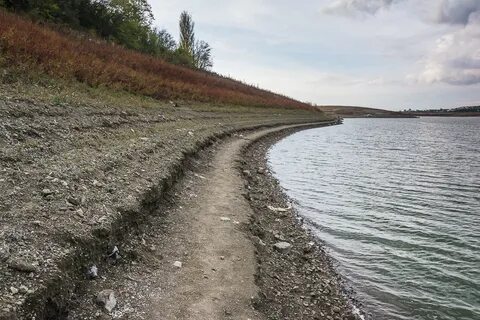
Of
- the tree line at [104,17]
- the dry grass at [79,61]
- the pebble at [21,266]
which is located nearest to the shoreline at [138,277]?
the pebble at [21,266]

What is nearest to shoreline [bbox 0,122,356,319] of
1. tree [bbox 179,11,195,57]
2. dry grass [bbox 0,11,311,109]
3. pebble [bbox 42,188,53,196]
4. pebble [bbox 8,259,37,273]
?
pebble [bbox 8,259,37,273]

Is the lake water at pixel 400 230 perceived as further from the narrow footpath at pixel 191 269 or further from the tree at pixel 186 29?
the tree at pixel 186 29

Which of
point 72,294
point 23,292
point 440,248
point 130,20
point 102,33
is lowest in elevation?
point 440,248

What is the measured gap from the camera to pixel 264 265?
25.7 ft

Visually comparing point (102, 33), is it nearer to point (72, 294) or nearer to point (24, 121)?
point (24, 121)

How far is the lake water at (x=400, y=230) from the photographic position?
7.64 meters

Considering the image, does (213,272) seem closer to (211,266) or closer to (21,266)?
(211,266)

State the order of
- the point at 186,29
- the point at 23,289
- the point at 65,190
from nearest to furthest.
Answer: the point at 23,289 < the point at 65,190 < the point at 186,29

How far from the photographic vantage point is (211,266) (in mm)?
7098

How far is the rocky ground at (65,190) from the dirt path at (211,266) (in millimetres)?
888

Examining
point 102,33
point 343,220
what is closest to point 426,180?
point 343,220

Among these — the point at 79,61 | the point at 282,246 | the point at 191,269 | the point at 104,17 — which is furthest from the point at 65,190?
the point at 104,17

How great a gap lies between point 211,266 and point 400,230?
6635 millimetres

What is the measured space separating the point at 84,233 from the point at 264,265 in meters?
3.41
